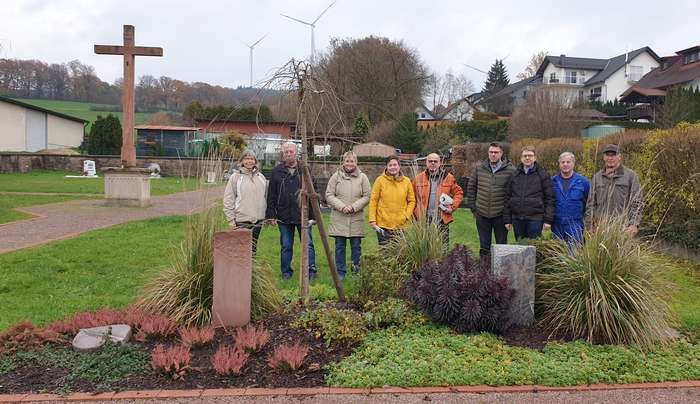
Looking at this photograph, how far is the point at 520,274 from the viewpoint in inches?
193

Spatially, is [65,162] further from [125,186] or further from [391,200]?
[391,200]

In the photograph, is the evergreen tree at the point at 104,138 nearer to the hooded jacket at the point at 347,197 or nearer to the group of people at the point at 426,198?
the group of people at the point at 426,198

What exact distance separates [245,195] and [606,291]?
4.03 metres

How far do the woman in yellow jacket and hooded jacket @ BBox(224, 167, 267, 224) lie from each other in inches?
55.0

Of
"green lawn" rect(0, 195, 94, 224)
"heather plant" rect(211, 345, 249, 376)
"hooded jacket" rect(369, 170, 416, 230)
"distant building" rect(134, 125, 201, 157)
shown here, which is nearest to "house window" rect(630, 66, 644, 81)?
"distant building" rect(134, 125, 201, 157)

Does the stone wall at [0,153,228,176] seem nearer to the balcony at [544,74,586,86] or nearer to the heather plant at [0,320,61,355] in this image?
the heather plant at [0,320,61,355]

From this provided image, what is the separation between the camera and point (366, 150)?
33.7 meters

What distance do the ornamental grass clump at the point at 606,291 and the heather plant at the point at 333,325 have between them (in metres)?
1.65

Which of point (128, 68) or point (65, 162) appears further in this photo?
point (65, 162)

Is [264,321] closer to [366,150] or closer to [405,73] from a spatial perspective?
[366,150]

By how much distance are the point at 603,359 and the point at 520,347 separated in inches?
23.5

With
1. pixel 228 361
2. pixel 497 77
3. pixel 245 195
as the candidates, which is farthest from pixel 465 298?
pixel 497 77

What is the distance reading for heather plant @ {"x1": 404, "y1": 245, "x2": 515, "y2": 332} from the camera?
15.2ft

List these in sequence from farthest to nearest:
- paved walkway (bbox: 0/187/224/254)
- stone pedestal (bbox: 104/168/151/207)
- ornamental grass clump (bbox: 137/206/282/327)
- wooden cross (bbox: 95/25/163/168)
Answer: wooden cross (bbox: 95/25/163/168), stone pedestal (bbox: 104/168/151/207), paved walkway (bbox: 0/187/224/254), ornamental grass clump (bbox: 137/206/282/327)
